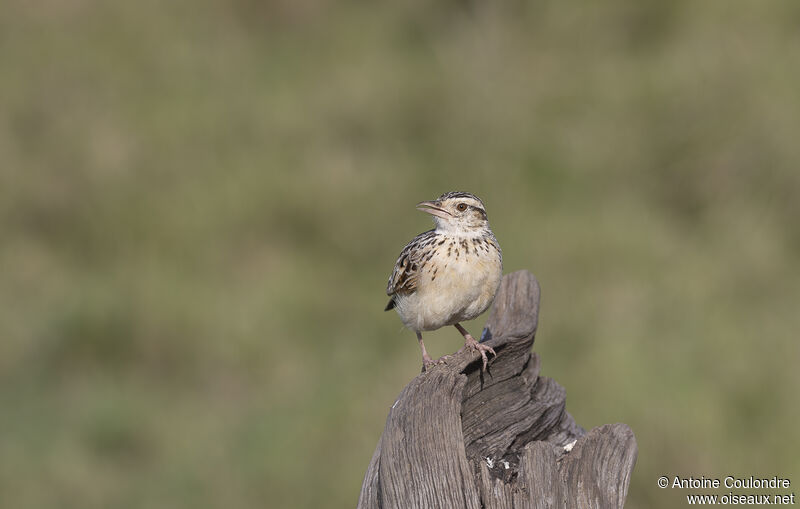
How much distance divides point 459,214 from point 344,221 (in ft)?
23.5

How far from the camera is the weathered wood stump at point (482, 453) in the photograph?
210 inches

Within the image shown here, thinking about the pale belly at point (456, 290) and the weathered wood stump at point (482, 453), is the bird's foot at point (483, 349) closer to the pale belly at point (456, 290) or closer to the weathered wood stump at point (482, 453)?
the weathered wood stump at point (482, 453)

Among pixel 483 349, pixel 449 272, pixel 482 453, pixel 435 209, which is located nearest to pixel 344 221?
pixel 435 209

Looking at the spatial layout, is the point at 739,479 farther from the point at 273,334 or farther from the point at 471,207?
the point at 273,334

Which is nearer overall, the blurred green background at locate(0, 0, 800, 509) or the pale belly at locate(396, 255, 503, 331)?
the pale belly at locate(396, 255, 503, 331)

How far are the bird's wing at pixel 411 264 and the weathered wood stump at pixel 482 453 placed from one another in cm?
76

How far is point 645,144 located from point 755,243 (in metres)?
2.36

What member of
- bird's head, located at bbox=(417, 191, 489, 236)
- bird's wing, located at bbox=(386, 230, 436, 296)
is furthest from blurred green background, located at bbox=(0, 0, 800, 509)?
bird's head, located at bbox=(417, 191, 489, 236)

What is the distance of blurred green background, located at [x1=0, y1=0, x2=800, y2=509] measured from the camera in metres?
11.2

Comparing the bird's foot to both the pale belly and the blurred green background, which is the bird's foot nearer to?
the pale belly

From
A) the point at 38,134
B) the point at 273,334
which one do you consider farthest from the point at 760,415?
the point at 38,134

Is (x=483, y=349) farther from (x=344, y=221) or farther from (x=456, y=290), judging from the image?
(x=344, y=221)

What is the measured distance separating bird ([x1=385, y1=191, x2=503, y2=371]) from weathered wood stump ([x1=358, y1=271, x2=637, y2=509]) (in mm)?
338

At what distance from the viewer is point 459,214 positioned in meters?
6.99
